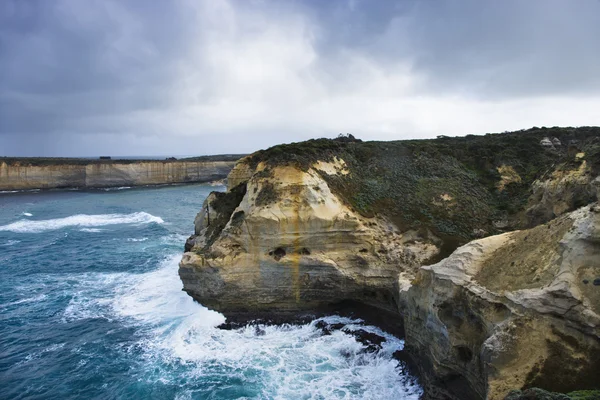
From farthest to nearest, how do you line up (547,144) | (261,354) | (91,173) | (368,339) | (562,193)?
(91,173)
(547,144)
(562,193)
(368,339)
(261,354)

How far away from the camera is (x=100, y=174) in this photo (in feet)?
280

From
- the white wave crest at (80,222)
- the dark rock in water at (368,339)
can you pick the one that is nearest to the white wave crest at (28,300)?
the dark rock in water at (368,339)

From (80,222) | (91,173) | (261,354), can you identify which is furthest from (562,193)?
(91,173)

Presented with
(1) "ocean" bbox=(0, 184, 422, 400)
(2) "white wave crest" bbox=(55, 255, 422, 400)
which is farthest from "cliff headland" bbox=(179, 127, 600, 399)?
(1) "ocean" bbox=(0, 184, 422, 400)

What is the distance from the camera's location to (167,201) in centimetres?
Result: 6325

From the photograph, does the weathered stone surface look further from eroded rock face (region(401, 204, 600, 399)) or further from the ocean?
the ocean

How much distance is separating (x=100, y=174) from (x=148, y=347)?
3114 inches

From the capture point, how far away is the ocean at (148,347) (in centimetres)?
1404

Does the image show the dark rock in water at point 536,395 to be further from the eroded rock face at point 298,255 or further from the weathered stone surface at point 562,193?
the weathered stone surface at point 562,193

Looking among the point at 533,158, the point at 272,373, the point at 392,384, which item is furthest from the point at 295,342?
the point at 533,158

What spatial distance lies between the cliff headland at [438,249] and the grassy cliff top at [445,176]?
4.0 inches

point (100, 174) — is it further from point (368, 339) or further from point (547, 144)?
point (547, 144)

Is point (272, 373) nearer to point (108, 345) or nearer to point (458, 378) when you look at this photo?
point (458, 378)

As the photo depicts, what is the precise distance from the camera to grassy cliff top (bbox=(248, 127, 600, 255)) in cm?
1969
